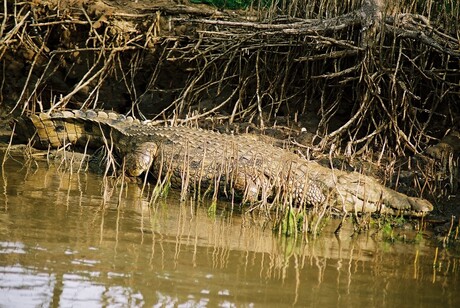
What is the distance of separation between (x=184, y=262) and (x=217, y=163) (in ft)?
9.63

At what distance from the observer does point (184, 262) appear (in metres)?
4.33

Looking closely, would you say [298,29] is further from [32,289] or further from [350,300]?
[32,289]

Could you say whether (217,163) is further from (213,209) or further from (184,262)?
(184,262)

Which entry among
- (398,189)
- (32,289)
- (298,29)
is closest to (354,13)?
(298,29)

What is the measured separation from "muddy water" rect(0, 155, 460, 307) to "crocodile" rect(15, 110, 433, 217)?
0.65 meters

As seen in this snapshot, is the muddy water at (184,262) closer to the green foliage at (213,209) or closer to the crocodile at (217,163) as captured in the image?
the green foliage at (213,209)

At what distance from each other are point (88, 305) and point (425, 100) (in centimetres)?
596

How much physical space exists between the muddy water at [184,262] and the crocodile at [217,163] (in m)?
0.65

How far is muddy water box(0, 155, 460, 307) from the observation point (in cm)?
373

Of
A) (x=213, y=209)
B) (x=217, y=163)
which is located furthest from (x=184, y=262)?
(x=217, y=163)

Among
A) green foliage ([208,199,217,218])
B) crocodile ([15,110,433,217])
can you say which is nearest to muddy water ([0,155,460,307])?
green foliage ([208,199,217,218])

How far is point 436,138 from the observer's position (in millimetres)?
8336

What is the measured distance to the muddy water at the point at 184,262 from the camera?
3.73 m

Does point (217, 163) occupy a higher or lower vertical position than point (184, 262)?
higher
